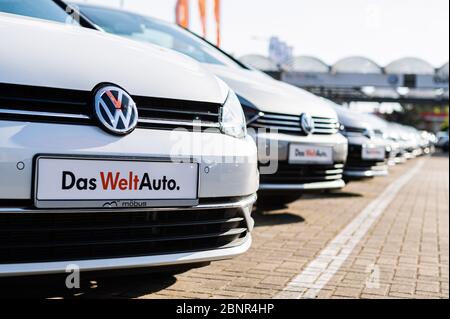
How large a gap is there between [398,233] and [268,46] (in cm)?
4444

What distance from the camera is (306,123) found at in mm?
4895

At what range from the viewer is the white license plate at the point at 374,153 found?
771cm

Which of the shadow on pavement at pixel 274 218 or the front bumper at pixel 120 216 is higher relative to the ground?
the front bumper at pixel 120 216

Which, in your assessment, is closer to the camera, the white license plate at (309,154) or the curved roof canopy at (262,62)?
the white license plate at (309,154)

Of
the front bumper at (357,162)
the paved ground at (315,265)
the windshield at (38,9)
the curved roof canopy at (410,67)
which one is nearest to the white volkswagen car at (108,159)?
the paved ground at (315,265)

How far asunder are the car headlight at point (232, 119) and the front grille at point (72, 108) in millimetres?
118

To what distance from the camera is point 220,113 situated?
2703 millimetres

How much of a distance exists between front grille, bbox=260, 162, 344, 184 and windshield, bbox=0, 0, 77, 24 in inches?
79.1

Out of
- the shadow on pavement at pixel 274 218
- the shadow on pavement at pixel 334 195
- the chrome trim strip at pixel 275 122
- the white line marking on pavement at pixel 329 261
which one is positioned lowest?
the white line marking on pavement at pixel 329 261

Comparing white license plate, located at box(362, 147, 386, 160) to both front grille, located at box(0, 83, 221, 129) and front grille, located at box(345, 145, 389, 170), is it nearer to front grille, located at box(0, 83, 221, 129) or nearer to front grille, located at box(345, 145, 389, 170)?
front grille, located at box(345, 145, 389, 170)

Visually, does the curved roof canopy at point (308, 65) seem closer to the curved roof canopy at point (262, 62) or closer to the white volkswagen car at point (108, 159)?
the curved roof canopy at point (262, 62)

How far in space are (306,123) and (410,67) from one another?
45644mm

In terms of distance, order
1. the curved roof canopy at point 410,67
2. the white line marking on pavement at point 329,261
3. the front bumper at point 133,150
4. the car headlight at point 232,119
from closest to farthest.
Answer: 1. the front bumper at point 133,150
2. the car headlight at point 232,119
3. the white line marking on pavement at point 329,261
4. the curved roof canopy at point 410,67
